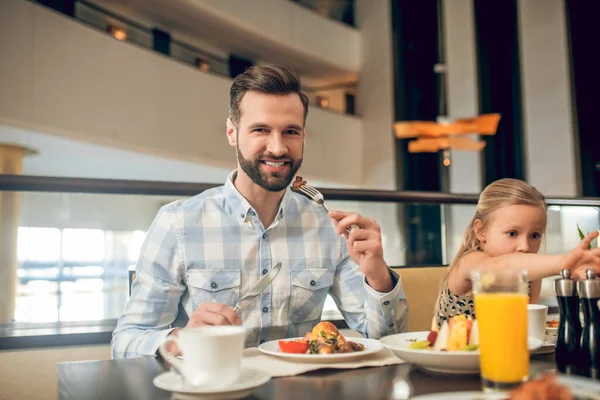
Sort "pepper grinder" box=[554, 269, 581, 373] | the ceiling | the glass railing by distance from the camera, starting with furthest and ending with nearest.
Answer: the ceiling
the glass railing
"pepper grinder" box=[554, 269, 581, 373]

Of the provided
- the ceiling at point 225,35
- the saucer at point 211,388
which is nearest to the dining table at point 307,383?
the saucer at point 211,388

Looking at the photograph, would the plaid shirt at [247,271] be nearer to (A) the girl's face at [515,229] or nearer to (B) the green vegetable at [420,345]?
(B) the green vegetable at [420,345]

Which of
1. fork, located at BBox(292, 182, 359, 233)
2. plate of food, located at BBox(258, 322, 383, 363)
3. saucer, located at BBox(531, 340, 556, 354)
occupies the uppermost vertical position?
fork, located at BBox(292, 182, 359, 233)

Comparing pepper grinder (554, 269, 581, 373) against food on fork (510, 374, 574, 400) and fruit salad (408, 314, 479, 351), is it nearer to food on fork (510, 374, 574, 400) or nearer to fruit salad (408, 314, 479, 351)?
fruit salad (408, 314, 479, 351)

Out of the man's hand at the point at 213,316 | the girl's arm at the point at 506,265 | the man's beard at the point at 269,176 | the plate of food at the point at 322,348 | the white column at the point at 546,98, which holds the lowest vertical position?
the plate of food at the point at 322,348

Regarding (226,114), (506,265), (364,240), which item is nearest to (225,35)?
(226,114)

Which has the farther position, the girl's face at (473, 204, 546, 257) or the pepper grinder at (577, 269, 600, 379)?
the girl's face at (473, 204, 546, 257)

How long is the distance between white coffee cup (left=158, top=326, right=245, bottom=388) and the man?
585 mm

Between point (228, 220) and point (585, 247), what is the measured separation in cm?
88

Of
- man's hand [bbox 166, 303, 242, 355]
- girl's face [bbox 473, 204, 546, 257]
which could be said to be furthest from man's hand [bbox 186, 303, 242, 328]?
girl's face [bbox 473, 204, 546, 257]

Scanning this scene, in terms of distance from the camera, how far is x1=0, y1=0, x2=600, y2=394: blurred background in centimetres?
205

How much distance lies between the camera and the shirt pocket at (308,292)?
1547 millimetres

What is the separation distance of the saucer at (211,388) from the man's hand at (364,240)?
1.36 feet

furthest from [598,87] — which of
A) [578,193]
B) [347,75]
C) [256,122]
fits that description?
[256,122]
